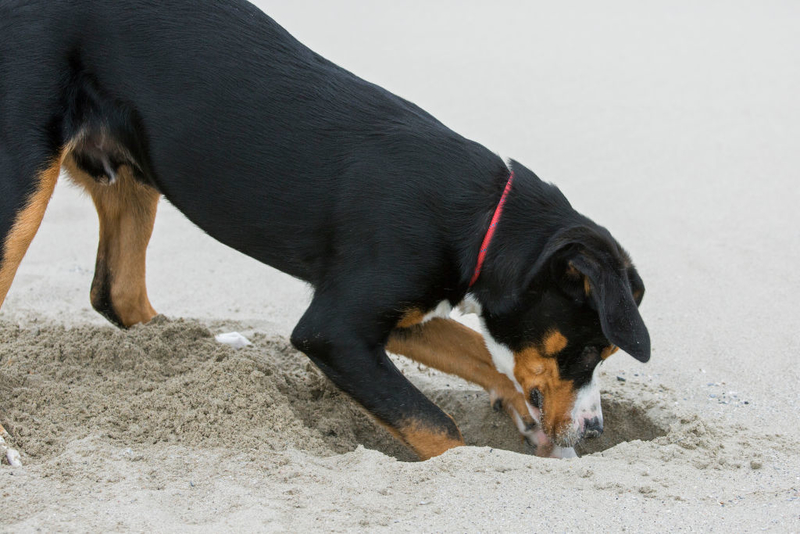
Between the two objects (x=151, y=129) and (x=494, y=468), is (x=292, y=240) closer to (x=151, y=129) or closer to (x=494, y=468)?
(x=151, y=129)

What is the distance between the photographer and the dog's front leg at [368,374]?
3.96m

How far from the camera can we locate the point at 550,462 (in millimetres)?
3711

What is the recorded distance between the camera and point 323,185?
4.08 meters

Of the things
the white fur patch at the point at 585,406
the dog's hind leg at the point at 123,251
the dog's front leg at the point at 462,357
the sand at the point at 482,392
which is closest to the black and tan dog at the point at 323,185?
the white fur patch at the point at 585,406

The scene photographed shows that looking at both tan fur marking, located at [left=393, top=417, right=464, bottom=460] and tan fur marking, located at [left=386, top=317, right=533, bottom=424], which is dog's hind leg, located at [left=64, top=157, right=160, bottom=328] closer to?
tan fur marking, located at [left=386, top=317, right=533, bottom=424]

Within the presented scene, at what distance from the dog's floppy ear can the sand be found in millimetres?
498

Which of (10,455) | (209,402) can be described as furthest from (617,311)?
(10,455)

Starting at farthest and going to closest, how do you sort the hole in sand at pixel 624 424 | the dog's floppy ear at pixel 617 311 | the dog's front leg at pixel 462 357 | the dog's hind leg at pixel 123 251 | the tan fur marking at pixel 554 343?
the dog's hind leg at pixel 123 251 → the dog's front leg at pixel 462 357 → the hole in sand at pixel 624 424 → the tan fur marking at pixel 554 343 → the dog's floppy ear at pixel 617 311

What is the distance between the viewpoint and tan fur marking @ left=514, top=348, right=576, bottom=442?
423cm

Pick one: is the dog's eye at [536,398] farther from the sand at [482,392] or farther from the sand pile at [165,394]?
the sand pile at [165,394]

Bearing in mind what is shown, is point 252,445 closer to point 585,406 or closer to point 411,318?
point 411,318

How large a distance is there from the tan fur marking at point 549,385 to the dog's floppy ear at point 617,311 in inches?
22.3

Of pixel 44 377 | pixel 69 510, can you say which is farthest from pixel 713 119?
pixel 69 510

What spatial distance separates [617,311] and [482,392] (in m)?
1.44
